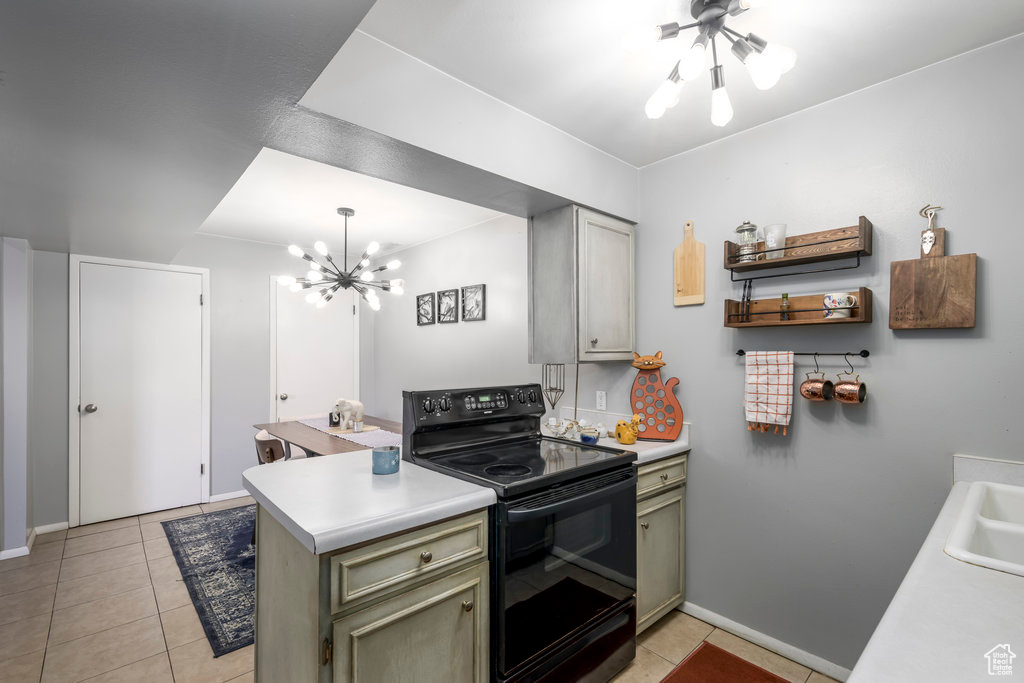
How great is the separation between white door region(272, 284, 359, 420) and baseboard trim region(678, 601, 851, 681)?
384cm

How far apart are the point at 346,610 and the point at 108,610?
223 centimetres

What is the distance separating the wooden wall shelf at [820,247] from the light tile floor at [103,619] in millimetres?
2748

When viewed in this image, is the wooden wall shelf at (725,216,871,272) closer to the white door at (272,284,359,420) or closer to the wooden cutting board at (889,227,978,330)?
the wooden cutting board at (889,227,978,330)

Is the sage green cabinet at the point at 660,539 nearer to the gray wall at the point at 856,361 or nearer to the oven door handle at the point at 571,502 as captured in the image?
the gray wall at the point at 856,361

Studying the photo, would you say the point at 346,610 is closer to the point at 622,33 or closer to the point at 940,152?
the point at 622,33

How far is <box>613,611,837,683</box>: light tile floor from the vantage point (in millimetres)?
1960

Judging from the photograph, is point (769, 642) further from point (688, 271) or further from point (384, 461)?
point (384, 461)

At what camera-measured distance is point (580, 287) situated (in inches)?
92.6

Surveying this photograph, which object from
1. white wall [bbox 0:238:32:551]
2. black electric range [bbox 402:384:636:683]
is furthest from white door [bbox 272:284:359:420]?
black electric range [bbox 402:384:636:683]

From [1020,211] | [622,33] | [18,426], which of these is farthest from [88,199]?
[1020,211]

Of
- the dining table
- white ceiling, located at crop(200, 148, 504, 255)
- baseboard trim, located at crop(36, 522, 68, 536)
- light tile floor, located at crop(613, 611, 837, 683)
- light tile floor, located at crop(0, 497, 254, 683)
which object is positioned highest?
white ceiling, located at crop(200, 148, 504, 255)

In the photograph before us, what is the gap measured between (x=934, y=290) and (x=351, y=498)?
2087mm

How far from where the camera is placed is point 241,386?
4.39 m

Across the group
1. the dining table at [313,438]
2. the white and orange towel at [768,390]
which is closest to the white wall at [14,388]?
the dining table at [313,438]
